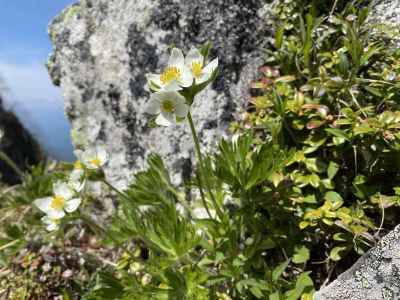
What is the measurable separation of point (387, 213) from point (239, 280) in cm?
65

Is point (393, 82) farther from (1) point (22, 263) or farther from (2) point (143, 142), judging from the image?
(1) point (22, 263)

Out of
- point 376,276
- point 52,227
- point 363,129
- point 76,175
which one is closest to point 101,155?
point 76,175

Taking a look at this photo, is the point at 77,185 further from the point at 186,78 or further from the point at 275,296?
the point at 275,296

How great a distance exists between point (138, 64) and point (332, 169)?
134cm

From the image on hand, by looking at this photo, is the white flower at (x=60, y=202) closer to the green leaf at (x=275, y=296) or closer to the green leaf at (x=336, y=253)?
the green leaf at (x=275, y=296)

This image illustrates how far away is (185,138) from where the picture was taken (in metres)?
2.38

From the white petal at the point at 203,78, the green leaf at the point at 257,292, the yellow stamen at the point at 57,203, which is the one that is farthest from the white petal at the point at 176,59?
the green leaf at the point at 257,292

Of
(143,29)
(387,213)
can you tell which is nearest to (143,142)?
(143,29)

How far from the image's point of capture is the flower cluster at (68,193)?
70.3 inches

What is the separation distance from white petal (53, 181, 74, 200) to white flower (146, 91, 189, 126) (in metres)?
0.61

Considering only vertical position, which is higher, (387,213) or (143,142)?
(143,142)

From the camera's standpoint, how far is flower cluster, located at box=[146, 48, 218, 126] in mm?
1396

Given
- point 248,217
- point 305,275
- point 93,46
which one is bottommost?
point 305,275

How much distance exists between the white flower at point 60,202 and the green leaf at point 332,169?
1.06m
